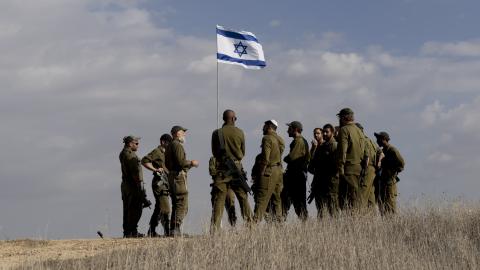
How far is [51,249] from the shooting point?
43.6ft

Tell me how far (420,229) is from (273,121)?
309 cm

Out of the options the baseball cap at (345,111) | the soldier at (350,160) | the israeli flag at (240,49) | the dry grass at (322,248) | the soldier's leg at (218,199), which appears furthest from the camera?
the israeli flag at (240,49)

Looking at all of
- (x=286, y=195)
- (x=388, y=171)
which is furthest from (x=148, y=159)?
(x=388, y=171)

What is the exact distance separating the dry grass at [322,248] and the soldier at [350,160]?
0.44 meters

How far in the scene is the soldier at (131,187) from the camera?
14.7m

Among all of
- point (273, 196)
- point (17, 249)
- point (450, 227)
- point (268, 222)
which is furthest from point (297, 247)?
point (17, 249)

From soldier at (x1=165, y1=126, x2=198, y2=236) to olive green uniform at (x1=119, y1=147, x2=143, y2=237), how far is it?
2.60ft

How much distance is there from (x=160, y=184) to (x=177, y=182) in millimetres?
442

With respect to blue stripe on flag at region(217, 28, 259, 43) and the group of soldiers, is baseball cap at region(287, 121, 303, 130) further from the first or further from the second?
blue stripe on flag at region(217, 28, 259, 43)

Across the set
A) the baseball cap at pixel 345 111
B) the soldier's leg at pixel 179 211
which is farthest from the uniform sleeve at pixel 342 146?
the soldier's leg at pixel 179 211

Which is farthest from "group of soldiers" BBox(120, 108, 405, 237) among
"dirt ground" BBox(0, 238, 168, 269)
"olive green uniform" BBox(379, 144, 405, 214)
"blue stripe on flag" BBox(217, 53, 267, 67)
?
"blue stripe on flag" BBox(217, 53, 267, 67)

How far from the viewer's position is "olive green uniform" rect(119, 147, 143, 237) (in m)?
14.7

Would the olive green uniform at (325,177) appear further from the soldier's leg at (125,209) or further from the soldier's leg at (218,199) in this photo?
the soldier's leg at (125,209)

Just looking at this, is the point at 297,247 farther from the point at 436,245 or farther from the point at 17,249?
the point at 17,249
